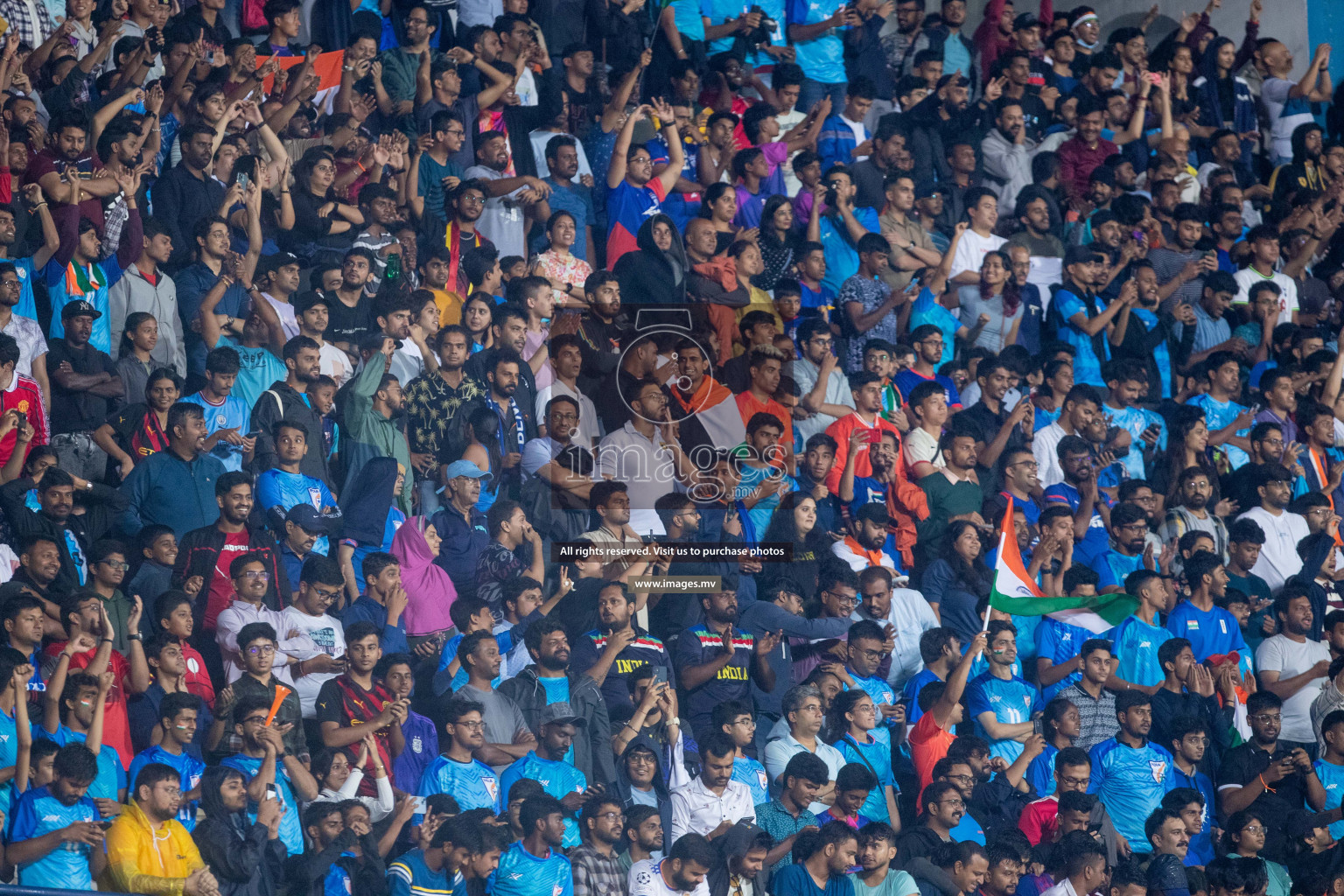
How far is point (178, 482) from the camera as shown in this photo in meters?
6.79

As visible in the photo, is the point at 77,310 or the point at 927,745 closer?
the point at 77,310

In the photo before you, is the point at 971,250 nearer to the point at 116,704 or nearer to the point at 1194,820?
the point at 1194,820

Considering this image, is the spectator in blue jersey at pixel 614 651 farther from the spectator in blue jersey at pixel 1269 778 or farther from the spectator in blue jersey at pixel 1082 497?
the spectator in blue jersey at pixel 1269 778

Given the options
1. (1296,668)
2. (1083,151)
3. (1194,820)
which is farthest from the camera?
(1083,151)

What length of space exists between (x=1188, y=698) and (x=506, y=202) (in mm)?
4398

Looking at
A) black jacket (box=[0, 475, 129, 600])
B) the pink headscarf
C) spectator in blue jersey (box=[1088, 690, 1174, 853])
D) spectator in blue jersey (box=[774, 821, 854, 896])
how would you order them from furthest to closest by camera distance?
spectator in blue jersey (box=[1088, 690, 1174, 853]), the pink headscarf, spectator in blue jersey (box=[774, 821, 854, 896]), black jacket (box=[0, 475, 129, 600])

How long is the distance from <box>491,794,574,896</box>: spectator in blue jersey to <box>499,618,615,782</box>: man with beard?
12.4 inches

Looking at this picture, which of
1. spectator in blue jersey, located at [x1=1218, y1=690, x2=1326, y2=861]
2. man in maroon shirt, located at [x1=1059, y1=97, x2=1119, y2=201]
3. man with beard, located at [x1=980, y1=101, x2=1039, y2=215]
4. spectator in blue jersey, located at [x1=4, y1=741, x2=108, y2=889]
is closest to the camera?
spectator in blue jersey, located at [x1=4, y1=741, x2=108, y2=889]

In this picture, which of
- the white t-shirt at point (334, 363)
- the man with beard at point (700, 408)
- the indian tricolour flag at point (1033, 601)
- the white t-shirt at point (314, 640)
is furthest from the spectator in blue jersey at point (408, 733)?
the indian tricolour flag at point (1033, 601)

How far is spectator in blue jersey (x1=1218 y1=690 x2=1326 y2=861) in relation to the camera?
25.3 ft

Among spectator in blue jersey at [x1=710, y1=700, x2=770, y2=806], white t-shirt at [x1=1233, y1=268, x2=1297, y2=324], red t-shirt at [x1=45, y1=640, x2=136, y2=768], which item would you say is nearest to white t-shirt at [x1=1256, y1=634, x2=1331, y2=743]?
white t-shirt at [x1=1233, y1=268, x2=1297, y2=324]

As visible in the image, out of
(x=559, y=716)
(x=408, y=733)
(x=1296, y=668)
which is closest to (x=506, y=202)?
(x=559, y=716)

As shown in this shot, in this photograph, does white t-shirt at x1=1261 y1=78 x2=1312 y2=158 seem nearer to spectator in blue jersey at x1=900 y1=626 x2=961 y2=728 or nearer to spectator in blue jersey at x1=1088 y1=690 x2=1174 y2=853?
spectator in blue jersey at x1=1088 y1=690 x2=1174 y2=853

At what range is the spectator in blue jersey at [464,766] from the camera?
6.69 metres
